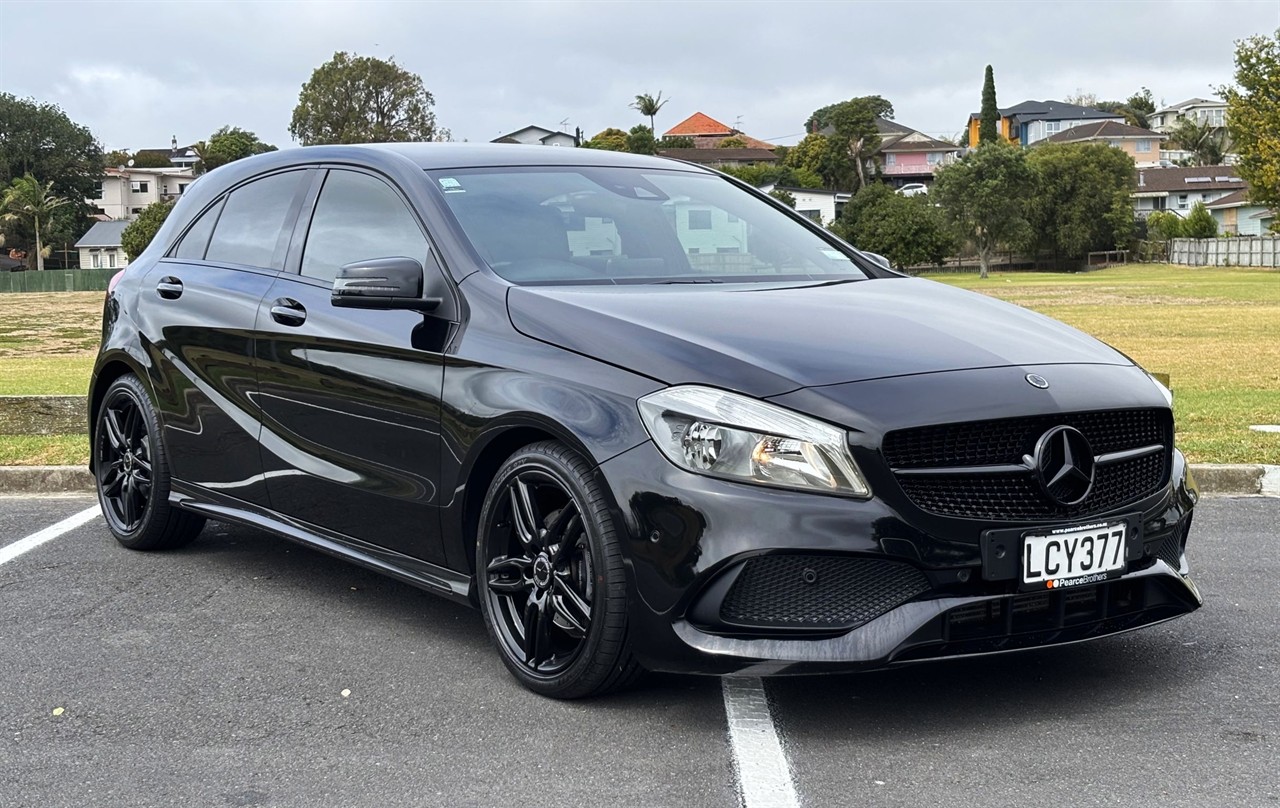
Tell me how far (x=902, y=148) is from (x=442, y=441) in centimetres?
15789

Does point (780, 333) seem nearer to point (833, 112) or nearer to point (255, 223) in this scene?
point (255, 223)

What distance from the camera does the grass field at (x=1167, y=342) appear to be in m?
9.22

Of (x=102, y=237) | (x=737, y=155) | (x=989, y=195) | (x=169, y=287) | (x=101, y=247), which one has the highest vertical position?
(x=737, y=155)

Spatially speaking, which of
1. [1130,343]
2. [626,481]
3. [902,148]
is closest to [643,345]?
[626,481]

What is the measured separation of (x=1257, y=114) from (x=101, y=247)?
293 feet

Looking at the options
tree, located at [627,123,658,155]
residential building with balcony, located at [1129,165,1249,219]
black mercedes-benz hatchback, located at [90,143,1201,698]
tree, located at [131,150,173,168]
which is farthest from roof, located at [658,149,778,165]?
black mercedes-benz hatchback, located at [90,143,1201,698]

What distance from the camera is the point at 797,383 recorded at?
151 inches

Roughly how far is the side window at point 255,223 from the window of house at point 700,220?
1.49m

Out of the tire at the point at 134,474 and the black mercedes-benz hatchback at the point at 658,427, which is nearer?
the black mercedes-benz hatchback at the point at 658,427

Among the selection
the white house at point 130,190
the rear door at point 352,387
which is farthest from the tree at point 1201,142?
the rear door at point 352,387

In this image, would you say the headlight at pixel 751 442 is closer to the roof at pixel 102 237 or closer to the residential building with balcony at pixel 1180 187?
the roof at pixel 102 237

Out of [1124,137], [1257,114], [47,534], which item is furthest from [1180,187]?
[47,534]

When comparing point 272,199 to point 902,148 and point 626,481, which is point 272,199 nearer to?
point 626,481

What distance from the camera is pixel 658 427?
3.86m
